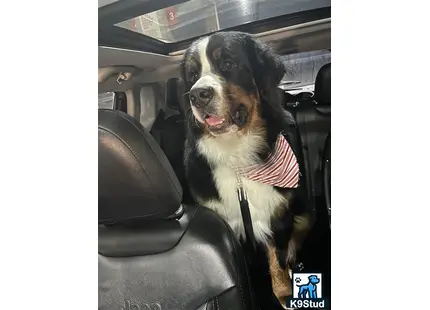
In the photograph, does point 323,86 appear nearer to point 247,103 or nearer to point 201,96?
point 247,103

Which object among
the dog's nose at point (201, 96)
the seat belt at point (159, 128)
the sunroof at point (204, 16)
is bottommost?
the seat belt at point (159, 128)

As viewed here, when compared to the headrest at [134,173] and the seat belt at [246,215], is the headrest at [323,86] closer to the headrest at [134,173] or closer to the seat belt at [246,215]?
the seat belt at [246,215]

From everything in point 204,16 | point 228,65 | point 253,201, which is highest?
point 204,16

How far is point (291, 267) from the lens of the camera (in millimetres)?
1150

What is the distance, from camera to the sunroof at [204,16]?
3.74ft

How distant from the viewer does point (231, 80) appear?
1.11 m

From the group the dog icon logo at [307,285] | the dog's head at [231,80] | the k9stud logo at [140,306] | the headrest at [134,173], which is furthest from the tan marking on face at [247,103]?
the k9stud logo at [140,306]

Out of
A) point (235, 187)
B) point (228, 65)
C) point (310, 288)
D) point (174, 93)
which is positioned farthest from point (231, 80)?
point (310, 288)

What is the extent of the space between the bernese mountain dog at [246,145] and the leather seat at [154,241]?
0.07 meters

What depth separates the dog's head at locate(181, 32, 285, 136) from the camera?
1.11 m

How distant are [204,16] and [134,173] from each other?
479 millimetres

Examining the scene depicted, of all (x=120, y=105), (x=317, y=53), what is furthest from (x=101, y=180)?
(x=317, y=53)
